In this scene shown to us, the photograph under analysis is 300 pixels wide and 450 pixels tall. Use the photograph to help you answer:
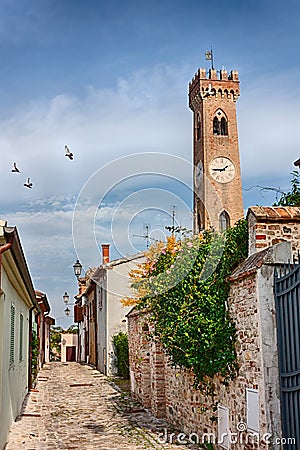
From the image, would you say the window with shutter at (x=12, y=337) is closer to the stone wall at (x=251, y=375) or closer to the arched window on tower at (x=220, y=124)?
the stone wall at (x=251, y=375)

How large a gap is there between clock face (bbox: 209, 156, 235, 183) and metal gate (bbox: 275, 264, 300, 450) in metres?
35.4

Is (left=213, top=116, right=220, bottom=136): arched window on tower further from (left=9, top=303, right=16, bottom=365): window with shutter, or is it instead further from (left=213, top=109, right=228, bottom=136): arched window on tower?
(left=9, top=303, right=16, bottom=365): window with shutter

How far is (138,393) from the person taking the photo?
13.4 meters

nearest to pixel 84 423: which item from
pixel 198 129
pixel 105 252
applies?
pixel 105 252

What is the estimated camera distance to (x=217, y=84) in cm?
4434

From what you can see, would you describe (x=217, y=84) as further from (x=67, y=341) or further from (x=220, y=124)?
(x=67, y=341)

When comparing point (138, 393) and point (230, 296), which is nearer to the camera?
point (230, 296)

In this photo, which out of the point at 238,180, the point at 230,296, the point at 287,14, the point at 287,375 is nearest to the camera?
the point at 287,375

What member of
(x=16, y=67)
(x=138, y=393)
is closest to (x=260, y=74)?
(x=16, y=67)

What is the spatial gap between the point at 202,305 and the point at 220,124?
3766 centimetres

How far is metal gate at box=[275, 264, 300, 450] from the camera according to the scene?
5820 mm

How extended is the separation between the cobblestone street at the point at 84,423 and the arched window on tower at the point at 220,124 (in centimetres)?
3008

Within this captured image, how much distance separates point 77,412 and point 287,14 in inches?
359

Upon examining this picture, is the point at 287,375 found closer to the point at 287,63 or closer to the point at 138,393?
the point at 287,63
